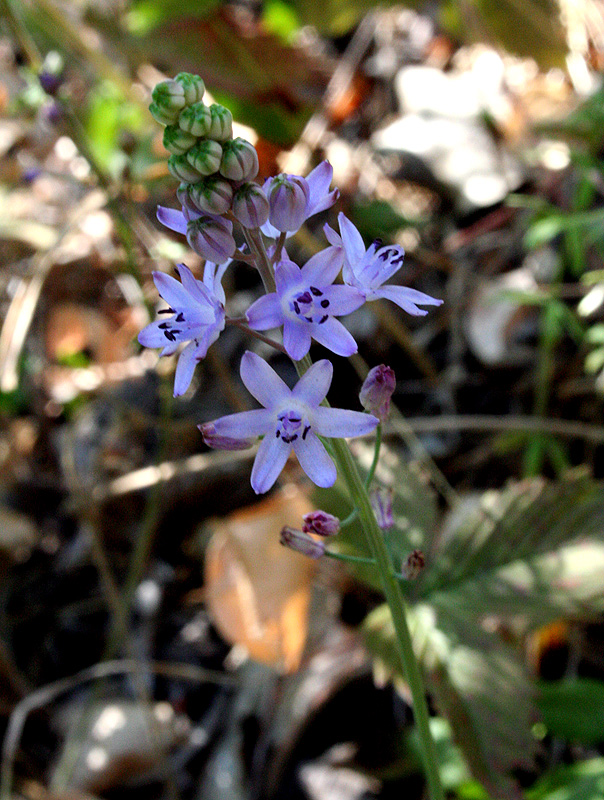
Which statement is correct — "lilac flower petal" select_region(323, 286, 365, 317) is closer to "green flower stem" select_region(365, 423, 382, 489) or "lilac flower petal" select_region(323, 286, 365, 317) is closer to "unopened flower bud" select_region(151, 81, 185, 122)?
"green flower stem" select_region(365, 423, 382, 489)

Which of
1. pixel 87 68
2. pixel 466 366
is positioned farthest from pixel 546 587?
pixel 87 68

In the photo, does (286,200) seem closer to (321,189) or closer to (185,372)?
(321,189)

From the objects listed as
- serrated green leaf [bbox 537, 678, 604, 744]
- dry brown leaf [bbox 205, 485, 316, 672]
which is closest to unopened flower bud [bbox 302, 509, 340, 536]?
serrated green leaf [bbox 537, 678, 604, 744]

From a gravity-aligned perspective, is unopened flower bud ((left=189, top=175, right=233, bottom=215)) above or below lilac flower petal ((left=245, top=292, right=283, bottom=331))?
above

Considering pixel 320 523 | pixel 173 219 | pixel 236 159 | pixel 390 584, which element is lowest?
pixel 390 584

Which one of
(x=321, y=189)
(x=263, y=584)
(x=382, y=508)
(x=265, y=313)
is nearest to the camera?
(x=265, y=313)

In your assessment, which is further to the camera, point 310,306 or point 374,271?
point 374,271

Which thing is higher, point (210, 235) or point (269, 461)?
point (210, 235)

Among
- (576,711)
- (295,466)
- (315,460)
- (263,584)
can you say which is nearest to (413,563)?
(315,460)
